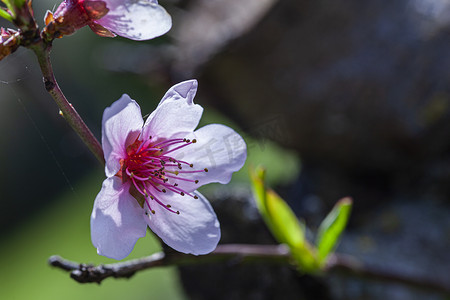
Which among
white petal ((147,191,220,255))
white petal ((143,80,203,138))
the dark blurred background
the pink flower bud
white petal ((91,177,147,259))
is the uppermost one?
the pink flower bud

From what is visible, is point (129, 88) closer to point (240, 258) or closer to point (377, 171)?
point (377, 171)

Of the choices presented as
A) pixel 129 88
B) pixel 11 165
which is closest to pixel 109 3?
pixel 129 88

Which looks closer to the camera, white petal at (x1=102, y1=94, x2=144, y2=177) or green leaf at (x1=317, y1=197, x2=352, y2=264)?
white petal at (x1=102, y1=94, x2=144, y2=177)

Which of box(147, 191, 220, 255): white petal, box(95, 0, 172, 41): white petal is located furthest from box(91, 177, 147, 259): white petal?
box(95, 0, 172, 41): white petal

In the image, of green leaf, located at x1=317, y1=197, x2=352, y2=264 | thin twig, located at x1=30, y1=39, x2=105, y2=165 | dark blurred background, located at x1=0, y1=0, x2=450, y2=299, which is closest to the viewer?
thin twig, located at x1=30, y1=39, x2=105, y2=165

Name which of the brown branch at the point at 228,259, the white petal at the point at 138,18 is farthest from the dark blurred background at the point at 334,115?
the white petal at the point at 138,18

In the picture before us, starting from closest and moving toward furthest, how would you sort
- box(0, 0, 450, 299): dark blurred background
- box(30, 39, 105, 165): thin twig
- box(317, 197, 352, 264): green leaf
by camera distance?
box(30, 39, 105, 165): thin twig < box(317, 197, 352, 264): green leaf < box(0, 0, 450, 299): dark blurred background

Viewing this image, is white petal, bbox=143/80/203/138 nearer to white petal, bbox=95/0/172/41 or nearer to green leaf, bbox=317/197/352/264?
white petal, bbox=95/0/172/41

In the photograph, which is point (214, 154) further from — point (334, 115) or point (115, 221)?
point (334, 115)
